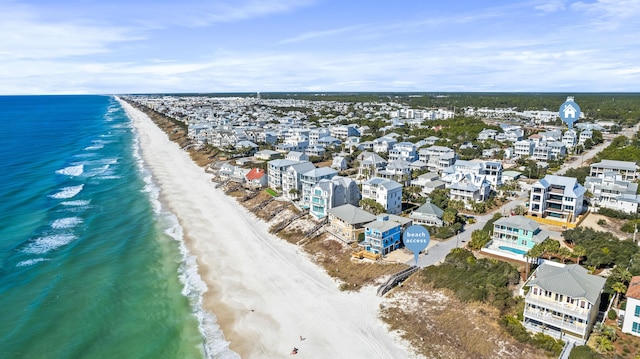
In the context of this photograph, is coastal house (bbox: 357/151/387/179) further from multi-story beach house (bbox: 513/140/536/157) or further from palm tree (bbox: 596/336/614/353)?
palm tree (bbox: 596/336/614/353)

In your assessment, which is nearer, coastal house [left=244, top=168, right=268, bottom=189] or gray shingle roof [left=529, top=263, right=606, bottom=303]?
gray shingle roof [left=529, top=263, right=606, bottom=303]

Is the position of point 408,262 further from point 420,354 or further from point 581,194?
point 581,194

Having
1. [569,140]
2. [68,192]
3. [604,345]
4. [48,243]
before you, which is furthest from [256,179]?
[569,140]

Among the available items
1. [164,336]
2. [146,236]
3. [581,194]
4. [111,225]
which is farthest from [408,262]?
[111,225]

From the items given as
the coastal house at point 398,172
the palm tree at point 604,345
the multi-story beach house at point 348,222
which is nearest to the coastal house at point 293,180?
the multi-story beach house at point 348,222

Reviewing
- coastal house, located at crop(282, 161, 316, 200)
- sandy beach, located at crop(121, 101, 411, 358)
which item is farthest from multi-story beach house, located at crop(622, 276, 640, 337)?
coastal house, located at crop(282, 161, 316, 200)
